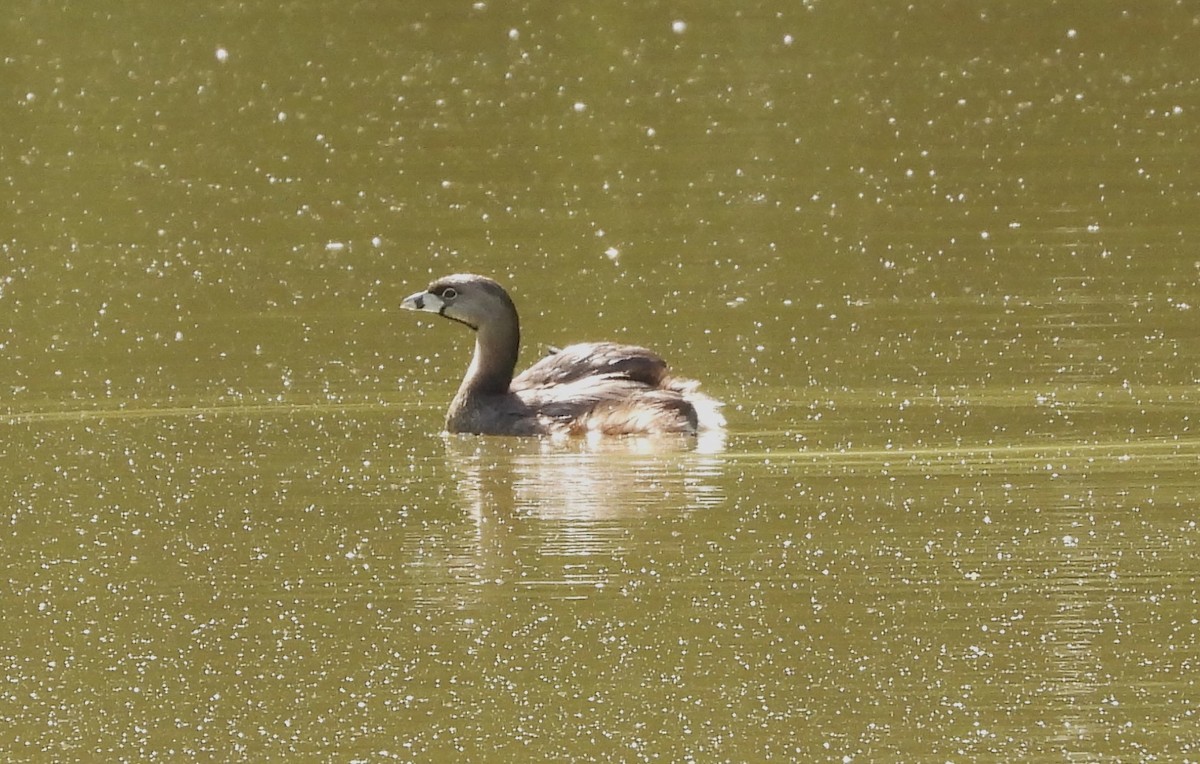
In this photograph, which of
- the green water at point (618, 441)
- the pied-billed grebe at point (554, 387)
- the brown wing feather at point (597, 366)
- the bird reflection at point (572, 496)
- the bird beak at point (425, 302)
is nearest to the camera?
the green water at point (618, 441)

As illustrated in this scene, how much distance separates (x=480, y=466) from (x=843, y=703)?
3.86 m

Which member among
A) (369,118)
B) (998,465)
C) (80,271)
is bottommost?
(998,465)

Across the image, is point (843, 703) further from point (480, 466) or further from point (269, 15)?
point (269, 15)

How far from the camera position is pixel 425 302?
39.2 ft

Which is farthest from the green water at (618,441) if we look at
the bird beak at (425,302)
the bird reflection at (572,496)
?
the bird beak at (425,302)

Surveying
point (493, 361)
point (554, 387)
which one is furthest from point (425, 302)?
point (554, 387)

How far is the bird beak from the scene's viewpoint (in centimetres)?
1191

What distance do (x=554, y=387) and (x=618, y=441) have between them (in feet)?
2.42

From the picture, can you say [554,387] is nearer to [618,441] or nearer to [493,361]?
[493,361]

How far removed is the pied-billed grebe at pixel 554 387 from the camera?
10961mm

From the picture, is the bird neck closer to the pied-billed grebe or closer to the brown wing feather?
the pied-billed grebe

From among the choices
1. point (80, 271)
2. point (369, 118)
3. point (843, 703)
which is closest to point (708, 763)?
point (843, 703)

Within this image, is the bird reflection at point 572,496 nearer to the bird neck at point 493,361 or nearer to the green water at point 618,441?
the green water at point 618,441

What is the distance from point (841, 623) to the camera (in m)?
7.42
